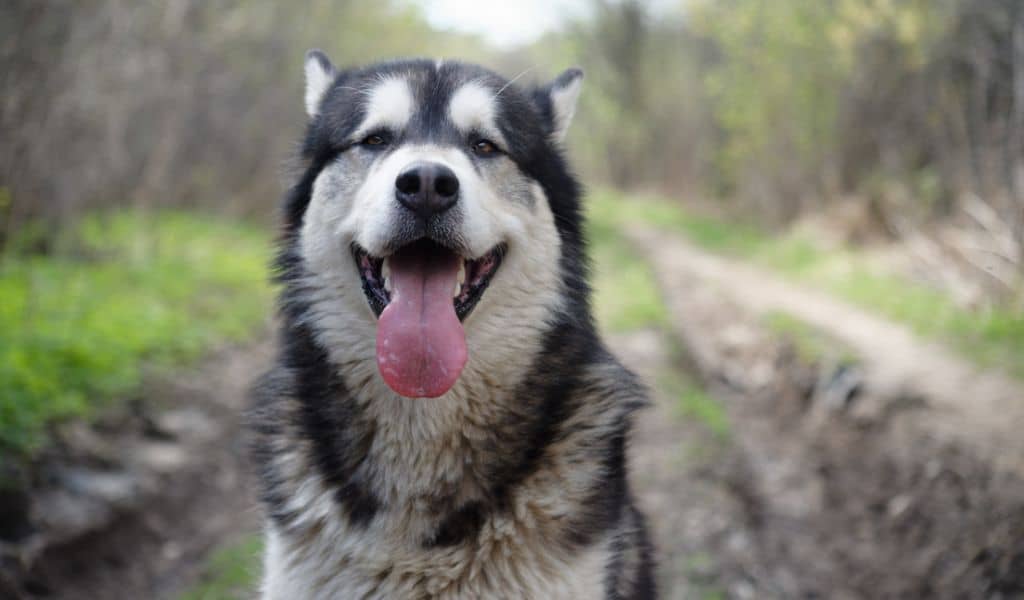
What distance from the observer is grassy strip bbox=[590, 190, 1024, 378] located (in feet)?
20.5

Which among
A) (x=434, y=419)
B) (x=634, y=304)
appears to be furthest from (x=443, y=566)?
(x=634, y=304)

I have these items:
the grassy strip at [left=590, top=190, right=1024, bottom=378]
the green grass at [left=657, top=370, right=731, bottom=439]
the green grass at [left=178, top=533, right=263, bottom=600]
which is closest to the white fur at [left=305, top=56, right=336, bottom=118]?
the green grass at [left=178, top=533, right=263, bottom=600]

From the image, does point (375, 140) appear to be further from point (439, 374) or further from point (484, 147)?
point (439, 374)

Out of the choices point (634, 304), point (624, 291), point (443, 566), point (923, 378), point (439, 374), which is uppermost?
point (439, 374)

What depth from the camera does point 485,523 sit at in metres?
2.37

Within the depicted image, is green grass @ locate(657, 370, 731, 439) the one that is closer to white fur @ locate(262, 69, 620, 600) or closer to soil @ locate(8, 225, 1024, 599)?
soil @ locate(8, 225, 1024, 599)

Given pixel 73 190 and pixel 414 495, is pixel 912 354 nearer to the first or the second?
pixel 414 495

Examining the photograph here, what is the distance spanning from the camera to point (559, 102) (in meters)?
3.11

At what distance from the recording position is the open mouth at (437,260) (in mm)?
2506

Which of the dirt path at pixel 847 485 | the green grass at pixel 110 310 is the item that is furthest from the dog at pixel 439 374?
the green grass at pixel 110 310

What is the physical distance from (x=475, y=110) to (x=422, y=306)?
75 centimetres

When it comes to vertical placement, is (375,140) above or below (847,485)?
above

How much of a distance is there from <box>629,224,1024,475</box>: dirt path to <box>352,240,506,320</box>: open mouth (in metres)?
3.05

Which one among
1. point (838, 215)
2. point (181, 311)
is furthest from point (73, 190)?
point (838, 215)
